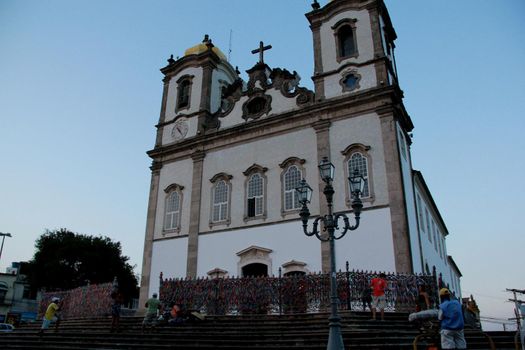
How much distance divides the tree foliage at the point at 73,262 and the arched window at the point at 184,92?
58.9 ft

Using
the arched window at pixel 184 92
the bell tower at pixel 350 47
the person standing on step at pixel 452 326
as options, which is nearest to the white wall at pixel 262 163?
the bell tower at pixel 350 47

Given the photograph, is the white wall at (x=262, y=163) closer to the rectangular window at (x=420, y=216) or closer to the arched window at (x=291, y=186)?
the arched window at (x=291, y=186)

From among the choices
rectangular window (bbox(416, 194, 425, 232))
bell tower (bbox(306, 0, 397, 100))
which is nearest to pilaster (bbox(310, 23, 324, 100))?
bell tower (bbox(306, 0, 397, 100))

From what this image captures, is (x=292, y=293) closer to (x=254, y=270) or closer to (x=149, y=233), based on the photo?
(x=254, y=270)

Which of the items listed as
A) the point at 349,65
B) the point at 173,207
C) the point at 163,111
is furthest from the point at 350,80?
the point at 163,111

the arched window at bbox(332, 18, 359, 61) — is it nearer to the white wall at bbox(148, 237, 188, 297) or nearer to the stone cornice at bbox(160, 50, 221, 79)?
the stone cornice at bbox(160, 50, 221, 79)

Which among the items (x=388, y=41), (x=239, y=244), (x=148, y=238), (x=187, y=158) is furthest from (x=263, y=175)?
(x=388, y=41)

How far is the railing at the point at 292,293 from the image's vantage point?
1385cm

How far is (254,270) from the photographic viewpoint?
18578mm

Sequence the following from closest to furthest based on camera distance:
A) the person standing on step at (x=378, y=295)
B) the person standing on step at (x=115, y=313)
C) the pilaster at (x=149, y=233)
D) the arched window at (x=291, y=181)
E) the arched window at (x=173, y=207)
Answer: the person standing on step at (x=378, y=295) → the person standing on step at (x=115, y=313) → the arched window at (x=291, y=181) → the pilaster at (x=149, y=233) → the arched window at (x=173, y=207)

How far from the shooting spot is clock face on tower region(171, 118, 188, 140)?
24.0 m

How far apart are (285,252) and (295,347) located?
7818mm

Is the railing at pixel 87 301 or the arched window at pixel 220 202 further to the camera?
the arched window at pixel 220 202

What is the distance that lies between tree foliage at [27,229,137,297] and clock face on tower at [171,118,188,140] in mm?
17342
